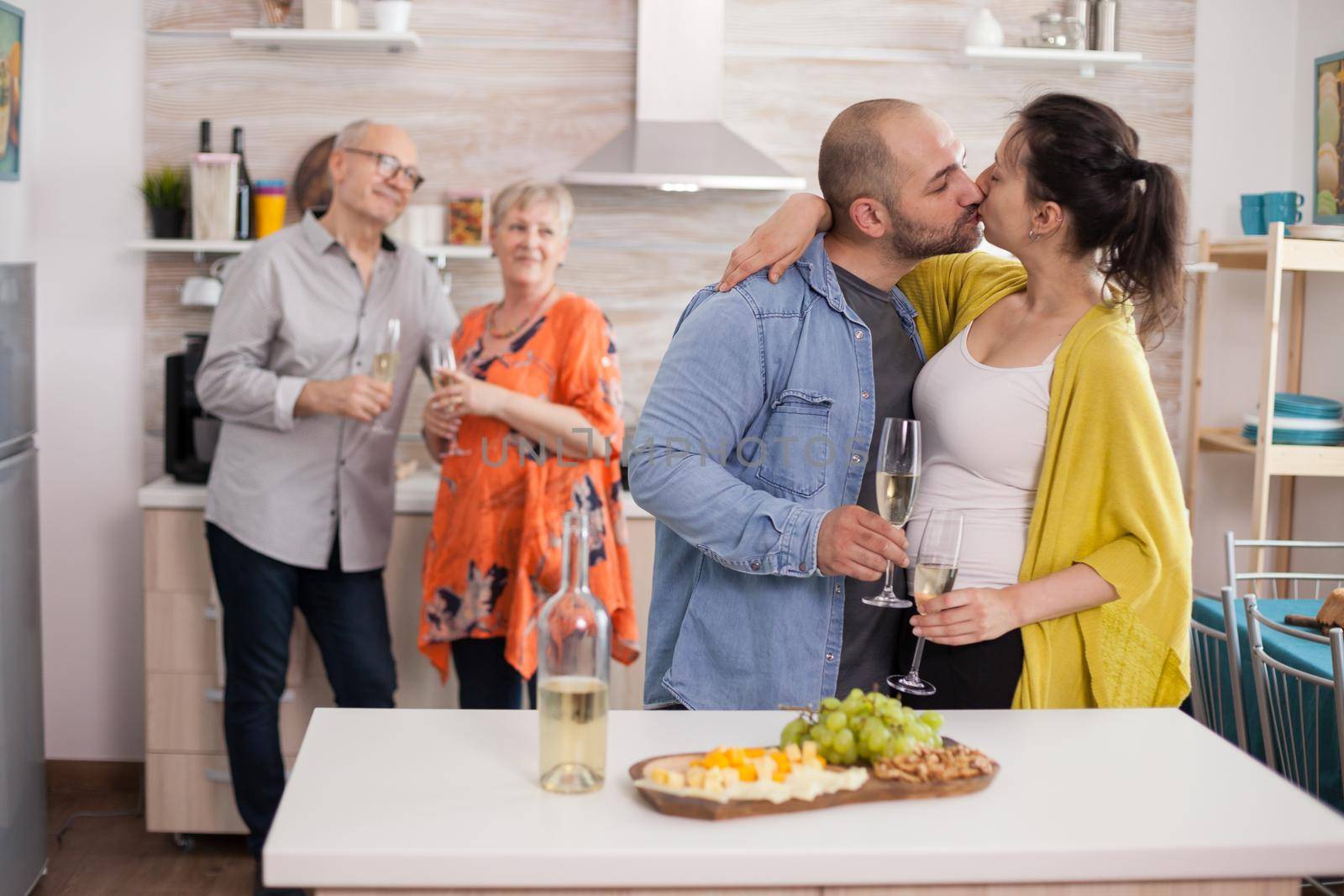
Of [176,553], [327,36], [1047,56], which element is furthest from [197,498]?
[1047,56]

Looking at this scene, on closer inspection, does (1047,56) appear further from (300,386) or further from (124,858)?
(124,858)

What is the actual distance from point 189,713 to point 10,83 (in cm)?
161

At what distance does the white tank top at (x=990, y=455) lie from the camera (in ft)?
5.46

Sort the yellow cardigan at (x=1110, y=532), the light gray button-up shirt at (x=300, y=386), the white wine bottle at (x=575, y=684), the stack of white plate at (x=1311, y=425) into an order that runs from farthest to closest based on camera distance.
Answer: the stack of white plate at (x=1311, y=425) < the light gray button-up shirt at (x=300, y=386) < the yellow cardigan at (x=1110, y=532) < the white wine bottle at (x=575, y=684)

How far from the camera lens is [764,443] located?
5.54ft

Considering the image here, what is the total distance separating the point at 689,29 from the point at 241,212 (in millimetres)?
1290

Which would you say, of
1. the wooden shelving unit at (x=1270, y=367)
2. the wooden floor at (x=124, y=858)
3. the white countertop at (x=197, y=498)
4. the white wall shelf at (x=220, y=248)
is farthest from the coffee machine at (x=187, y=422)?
the wooden shelving unit at (x=1270, y=367)

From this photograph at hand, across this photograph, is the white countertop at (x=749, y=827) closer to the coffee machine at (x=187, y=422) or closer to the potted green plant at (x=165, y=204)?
the coffee machine at (x=187, y=422)

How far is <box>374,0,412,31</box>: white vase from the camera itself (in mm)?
3246

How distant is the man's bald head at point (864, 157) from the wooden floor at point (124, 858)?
222 cm

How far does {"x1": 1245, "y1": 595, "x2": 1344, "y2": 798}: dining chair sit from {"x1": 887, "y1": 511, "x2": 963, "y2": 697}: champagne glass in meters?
1.01

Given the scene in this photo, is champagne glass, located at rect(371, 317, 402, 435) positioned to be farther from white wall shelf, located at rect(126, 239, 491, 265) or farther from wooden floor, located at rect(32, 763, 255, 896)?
wooden floor, located at rect(32, 763, 255, 896)

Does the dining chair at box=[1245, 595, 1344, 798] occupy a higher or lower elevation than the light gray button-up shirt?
lower

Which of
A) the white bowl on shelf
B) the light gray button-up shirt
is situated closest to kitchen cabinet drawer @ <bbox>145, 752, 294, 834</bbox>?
the light gray button-up shirt
